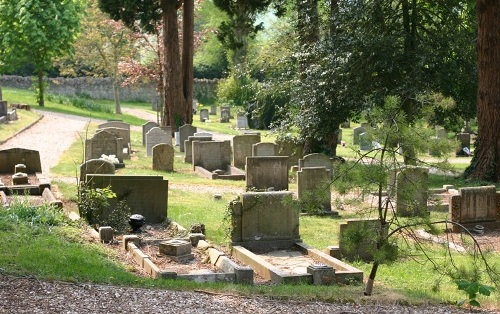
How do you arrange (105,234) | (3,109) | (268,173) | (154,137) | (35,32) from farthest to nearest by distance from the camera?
(35,32) → (3,109) → (154,137) → (268,173) → (105,234)

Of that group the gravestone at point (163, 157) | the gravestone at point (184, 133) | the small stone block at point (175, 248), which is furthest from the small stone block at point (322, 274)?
the gravestone at point (184, 133)

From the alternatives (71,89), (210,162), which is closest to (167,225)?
(210,162)

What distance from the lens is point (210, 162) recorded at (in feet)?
86.2

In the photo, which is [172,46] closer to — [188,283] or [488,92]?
[488,92]

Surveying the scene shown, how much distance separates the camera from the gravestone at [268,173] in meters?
20.2

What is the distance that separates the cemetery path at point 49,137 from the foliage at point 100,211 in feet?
27.3

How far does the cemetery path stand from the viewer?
2802 centimetres

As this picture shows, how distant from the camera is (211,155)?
26.3m

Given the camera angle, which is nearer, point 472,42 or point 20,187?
point 20,187

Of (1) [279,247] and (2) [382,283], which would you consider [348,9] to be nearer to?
(1) [279,247]

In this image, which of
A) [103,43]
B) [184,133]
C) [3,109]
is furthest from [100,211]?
[103,43]

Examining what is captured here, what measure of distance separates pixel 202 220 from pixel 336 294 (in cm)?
581

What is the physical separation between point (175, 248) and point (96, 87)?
188ft

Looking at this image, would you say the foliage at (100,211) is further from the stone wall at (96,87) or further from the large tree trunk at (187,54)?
the stone wall at (96,87)
